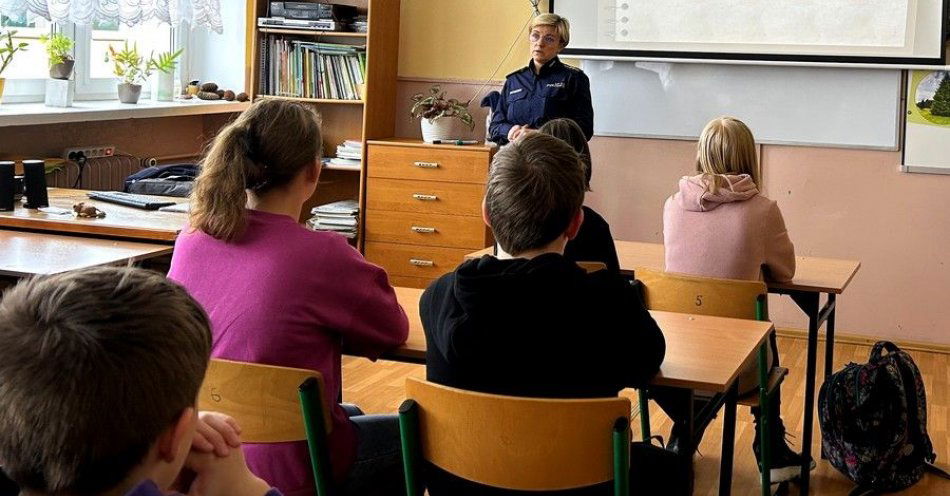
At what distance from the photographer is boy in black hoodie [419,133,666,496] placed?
1.96 meters

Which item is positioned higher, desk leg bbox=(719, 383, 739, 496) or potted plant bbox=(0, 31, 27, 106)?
potted plant bbox=(0, 31, 27, 106)

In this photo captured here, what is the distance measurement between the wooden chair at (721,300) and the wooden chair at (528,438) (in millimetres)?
1252

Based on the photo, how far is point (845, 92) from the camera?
547 cm

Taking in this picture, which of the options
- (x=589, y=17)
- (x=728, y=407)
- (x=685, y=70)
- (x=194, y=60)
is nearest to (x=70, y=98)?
(x=194, y=60)

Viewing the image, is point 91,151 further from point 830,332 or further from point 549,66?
point 830,332

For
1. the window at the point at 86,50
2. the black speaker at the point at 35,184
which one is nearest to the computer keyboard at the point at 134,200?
the black speaker at the point at 35,184

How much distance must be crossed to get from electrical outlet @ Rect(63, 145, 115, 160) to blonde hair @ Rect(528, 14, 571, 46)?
2.07 metres

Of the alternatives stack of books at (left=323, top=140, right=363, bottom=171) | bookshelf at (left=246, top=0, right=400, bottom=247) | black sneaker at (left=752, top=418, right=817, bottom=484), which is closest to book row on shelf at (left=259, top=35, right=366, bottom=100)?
bookshelf at (left=246, top=0, right=400, bottom=247)

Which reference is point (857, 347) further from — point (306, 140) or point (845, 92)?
point (306, 140)

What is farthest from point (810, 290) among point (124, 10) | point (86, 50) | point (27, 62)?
point (86, 50)

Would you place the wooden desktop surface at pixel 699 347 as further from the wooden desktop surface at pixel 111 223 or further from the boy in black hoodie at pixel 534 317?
the wooden desktop surface at pixel 111 223

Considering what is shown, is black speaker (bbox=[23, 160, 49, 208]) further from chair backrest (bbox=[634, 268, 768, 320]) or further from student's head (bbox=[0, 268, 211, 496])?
student's head (bbox=[0, 268, 211, 496])

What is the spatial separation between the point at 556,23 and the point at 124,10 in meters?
2.01

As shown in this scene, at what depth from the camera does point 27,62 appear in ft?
17.4
